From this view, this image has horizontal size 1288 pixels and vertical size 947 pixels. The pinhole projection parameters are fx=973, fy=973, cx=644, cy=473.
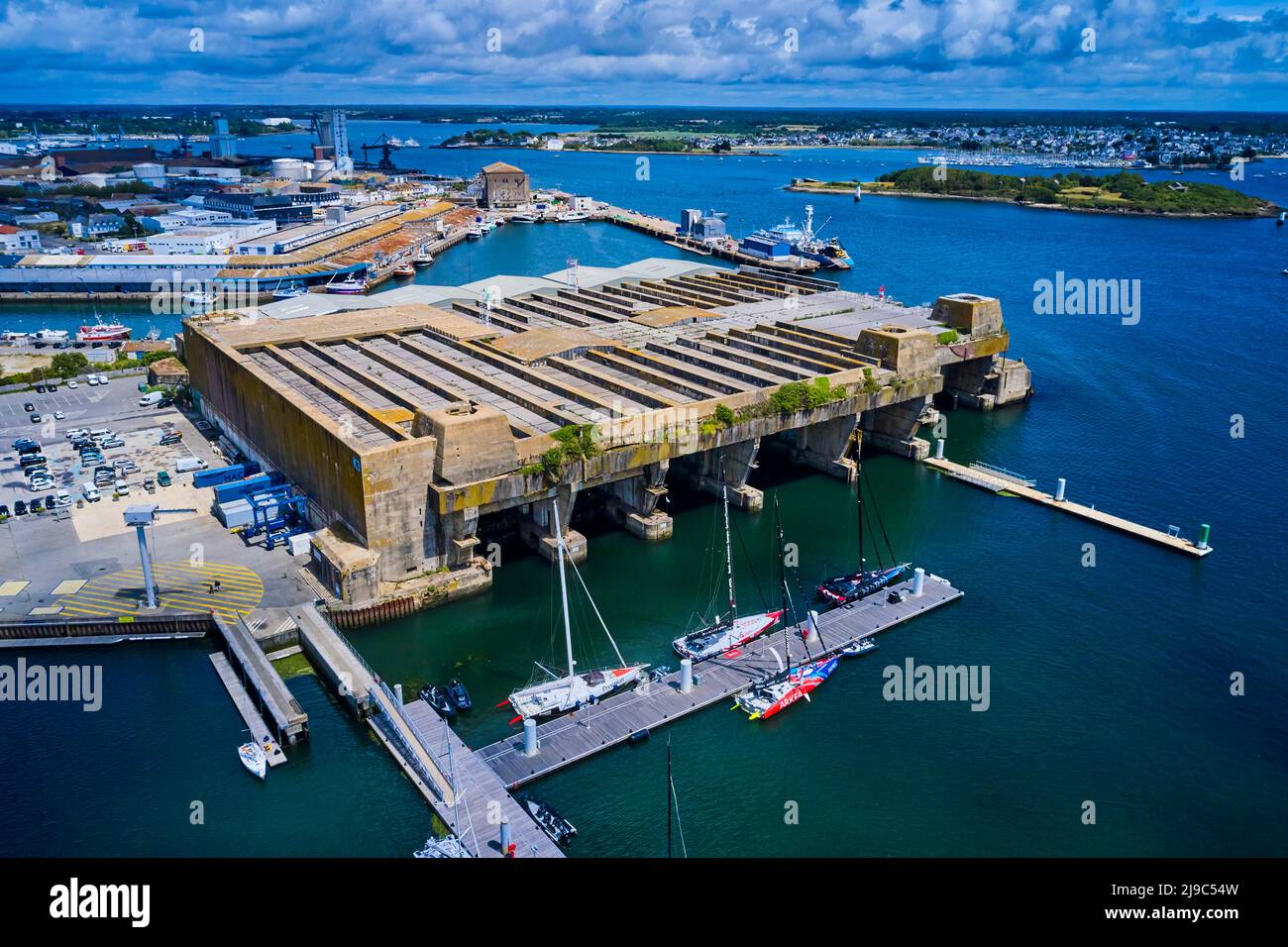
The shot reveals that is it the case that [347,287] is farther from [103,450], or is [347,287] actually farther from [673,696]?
[673,696]

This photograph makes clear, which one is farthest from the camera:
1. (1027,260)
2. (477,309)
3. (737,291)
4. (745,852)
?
(1027,260)

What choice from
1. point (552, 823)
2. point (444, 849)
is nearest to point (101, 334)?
point (444, 849)

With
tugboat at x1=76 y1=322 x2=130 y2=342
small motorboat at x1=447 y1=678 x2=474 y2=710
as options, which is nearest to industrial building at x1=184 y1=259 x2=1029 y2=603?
small motorboat at x1=447 y1=678 x2=474 y2=710

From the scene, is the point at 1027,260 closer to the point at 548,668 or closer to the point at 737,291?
the point at 737,291

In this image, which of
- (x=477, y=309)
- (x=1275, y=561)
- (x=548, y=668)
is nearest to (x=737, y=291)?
(x=477, y=309)

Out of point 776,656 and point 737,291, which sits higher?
point 737,291

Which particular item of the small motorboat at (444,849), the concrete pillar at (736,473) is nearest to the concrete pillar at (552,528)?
the concrete pillar at (736,473)

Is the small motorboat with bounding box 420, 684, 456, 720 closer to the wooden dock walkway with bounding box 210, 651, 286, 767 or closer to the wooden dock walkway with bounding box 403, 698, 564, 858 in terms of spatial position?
the wooden dock walkway with bounding box 403, 698, 564, 858
